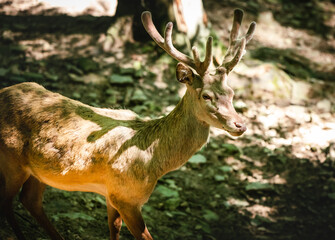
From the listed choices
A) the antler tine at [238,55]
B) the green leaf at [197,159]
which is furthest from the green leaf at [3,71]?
the antler tine at [238,55]

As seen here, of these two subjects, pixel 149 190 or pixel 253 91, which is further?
pixel 253 91

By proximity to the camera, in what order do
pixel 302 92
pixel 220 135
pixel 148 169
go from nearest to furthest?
pixel 148 169 < pixel 220 135 < pixel 302 92

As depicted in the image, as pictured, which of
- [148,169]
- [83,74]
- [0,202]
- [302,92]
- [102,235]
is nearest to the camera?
[148,169]

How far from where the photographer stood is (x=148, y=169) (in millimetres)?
3682

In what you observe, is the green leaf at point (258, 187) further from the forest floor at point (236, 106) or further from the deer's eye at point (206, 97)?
the deer's eye at point (206, 97)

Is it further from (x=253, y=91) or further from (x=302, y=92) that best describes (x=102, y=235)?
(x=302, y=92)

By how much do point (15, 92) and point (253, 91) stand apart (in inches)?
202

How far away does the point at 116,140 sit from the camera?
3803mm

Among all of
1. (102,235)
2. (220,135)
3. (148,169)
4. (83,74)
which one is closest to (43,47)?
(83,74)

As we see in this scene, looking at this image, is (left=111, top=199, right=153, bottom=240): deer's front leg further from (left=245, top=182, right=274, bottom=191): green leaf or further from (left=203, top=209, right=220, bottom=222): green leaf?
(left=245, top=182, right=274, bottom=191): green leaf

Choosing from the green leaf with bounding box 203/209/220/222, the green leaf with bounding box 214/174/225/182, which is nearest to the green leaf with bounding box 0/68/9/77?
the green leaf with bounding box 214/174/225/182

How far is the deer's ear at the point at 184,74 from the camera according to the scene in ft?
11.8

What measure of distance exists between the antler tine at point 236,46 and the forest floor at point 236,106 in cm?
251

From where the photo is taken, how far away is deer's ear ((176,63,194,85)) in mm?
3587
